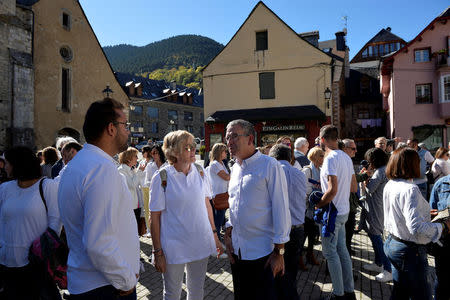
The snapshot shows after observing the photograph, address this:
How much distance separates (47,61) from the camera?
63.9 ft

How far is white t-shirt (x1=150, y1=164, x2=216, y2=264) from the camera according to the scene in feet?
9.21

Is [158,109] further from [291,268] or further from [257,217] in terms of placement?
[257,217]

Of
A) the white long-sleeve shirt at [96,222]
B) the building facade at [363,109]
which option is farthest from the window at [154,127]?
the white long-sleeve shirt at [96,222]

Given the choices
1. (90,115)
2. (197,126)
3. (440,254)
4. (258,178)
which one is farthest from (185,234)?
(197,126)

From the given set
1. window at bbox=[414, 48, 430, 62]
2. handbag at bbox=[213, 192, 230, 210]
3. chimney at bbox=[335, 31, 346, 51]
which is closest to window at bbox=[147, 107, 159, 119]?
chimney at bbox=[335, 31, 346, 51]

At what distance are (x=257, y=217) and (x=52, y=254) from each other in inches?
72.6

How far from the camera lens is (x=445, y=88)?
68.7 ft

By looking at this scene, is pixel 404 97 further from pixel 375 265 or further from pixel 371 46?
pixel 371 46

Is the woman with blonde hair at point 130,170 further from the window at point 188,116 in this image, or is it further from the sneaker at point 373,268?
the window at point 188,116

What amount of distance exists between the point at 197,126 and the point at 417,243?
192 ft

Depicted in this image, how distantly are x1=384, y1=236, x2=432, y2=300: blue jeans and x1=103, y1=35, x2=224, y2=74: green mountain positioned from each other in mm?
96567

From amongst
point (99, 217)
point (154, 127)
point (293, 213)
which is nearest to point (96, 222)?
point (99, 217)

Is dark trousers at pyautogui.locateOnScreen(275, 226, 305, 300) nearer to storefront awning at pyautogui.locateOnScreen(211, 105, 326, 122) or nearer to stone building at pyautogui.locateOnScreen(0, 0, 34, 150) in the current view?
storefront awning at pyautogui.locateOnScreen(211, 105, 326, 122)

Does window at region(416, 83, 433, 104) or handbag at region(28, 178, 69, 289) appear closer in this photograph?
handbag at region(28, 178, 69, 289)
